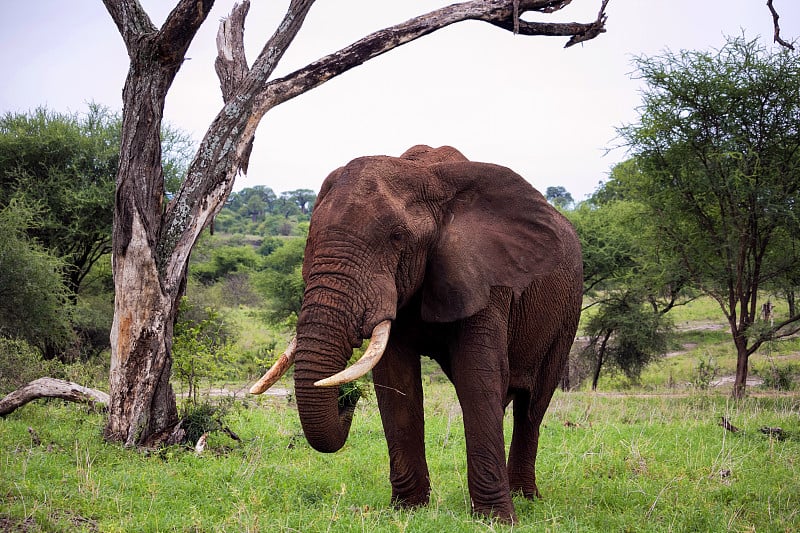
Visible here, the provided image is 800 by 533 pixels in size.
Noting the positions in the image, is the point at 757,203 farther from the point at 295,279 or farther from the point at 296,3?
the point at 295,279

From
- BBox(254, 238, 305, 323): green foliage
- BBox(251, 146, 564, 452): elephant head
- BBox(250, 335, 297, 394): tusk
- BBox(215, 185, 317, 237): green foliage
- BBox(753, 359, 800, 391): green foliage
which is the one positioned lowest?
BBox(753, 359, 800, 391): green foliage

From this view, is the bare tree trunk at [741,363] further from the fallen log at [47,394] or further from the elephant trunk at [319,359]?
the elephant trunk at [319,359]

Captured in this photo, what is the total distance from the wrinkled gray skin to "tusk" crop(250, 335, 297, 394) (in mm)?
315

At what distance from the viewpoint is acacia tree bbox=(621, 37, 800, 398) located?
51.8 feet

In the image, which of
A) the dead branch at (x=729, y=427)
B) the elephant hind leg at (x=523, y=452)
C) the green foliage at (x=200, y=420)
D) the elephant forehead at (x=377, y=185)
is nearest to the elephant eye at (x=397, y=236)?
the elephant forehead at (x=377, y=185)

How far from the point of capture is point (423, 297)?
18.2 ft

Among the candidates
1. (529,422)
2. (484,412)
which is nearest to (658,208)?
(529,422)

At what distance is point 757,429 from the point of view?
10.9 metres

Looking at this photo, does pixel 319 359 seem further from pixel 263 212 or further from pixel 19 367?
pixel 263 212

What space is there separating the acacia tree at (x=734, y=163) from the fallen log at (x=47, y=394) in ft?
39.2

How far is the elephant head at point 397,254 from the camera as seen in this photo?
486cm

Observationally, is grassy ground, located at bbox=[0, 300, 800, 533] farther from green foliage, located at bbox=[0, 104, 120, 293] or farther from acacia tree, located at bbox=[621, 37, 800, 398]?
green foliage, located at bbox=[0, 104, 120, 293]

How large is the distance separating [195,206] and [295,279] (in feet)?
70.3

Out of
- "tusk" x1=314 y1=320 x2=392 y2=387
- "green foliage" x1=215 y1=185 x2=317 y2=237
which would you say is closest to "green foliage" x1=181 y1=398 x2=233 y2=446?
"tusk" x1=314 y1=320 x2=392 y2=387
